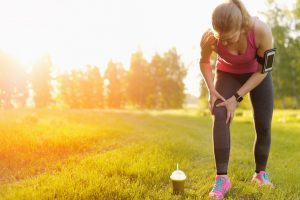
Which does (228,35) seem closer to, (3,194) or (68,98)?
(3,194)

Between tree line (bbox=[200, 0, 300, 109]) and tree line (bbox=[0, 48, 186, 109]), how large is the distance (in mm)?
20736

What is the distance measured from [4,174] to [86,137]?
3.66 m

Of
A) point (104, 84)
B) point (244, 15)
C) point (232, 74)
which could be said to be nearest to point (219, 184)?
point (232, 74)

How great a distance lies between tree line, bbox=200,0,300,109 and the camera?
47.0m

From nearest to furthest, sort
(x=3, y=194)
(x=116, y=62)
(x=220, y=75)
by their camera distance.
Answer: (x=3, y=194), (x=220, y=75), (x=116, y=62)

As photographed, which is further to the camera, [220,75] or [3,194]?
[220,75]

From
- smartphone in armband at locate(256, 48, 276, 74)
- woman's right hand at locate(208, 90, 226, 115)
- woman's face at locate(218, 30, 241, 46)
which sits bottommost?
woman's right hand at locate(208, 90, 226, 115)

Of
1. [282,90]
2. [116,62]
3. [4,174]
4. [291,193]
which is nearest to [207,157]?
[291,193]

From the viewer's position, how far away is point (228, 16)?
4.08 metres

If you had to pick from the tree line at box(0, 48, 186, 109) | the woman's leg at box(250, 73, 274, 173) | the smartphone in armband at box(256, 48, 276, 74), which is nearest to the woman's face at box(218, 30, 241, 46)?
the smartphone in armband at box(256, 48, 276, 74)

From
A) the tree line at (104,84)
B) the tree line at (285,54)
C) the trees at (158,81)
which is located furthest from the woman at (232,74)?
the trees at (158,81)

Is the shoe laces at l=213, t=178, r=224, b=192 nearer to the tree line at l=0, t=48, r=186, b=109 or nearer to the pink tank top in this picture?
the pink tank top

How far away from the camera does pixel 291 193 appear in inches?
218

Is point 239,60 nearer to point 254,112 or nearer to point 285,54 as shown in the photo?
point 254,112
